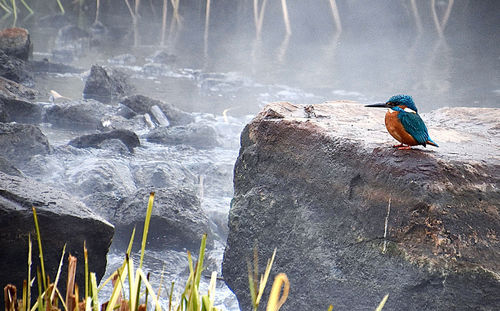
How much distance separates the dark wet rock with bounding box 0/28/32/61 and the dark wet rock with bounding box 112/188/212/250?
6.01 metres

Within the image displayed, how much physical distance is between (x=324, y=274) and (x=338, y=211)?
31 centimetres

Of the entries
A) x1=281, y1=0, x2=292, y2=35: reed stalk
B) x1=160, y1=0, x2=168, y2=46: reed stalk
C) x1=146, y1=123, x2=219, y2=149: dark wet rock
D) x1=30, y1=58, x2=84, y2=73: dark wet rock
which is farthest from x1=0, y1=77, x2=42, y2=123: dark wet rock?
x1=281, y1=0, x2=292, y2=35: reed stalk

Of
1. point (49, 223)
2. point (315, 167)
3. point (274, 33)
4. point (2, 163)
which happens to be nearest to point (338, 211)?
point (315, 167)

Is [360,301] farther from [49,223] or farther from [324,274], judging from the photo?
[49,223]

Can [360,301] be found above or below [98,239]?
below

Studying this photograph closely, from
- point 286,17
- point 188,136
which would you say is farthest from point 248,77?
point 286,17

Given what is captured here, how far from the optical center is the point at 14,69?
7734 millimetres

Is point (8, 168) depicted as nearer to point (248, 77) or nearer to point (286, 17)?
point (248, 77)

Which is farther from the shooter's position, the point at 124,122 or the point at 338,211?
the point at 124,122

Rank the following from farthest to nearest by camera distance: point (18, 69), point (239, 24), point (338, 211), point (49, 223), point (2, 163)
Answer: point (239, 24), point (18, 69), point (2, 163), point (338, 211), point (49, 223)

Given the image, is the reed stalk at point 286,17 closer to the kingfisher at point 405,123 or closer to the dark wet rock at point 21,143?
the dark wet rock at point 21,143

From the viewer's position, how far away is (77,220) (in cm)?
233

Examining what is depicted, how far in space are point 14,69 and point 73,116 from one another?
1998 mm

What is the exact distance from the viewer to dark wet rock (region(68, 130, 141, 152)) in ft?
17.4
